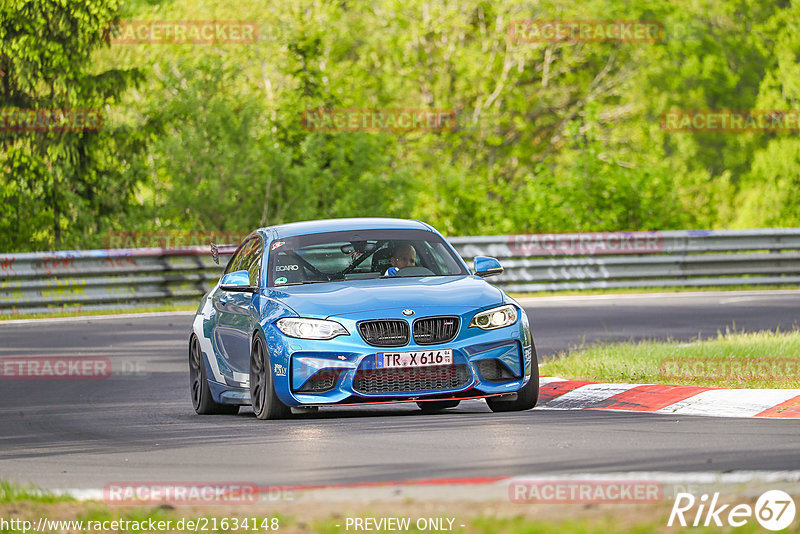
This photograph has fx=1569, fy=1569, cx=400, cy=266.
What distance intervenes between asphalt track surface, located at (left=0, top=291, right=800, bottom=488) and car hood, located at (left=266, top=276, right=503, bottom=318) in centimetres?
78

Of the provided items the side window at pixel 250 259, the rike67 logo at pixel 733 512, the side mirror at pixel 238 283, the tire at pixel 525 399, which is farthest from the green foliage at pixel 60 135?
the rike67 logo at pixel 733 512

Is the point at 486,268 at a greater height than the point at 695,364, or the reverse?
the point at 486,268

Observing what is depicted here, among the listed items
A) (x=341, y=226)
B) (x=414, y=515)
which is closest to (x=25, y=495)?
(x=414, y=515)

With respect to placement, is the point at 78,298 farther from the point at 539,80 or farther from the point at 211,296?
the point at 539,80

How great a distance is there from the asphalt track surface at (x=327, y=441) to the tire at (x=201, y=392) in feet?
0.54

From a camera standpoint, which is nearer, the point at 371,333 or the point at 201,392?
the point at 371,333

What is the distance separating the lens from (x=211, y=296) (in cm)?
1298

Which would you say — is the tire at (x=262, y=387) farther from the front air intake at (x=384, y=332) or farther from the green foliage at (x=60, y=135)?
the green foliage at (x=60, y=135)

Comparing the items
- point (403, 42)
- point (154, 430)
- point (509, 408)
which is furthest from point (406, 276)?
point (403, 42)

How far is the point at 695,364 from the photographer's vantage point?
43.5 feet

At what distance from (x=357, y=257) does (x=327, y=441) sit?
2.66m

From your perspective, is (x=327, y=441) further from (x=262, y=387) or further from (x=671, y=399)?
(x=671, y=399)

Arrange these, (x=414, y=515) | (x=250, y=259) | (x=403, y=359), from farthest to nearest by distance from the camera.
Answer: (x=250, y=259)
(x=403, y=359)
(x=414, y=515)

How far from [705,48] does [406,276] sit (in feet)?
206
